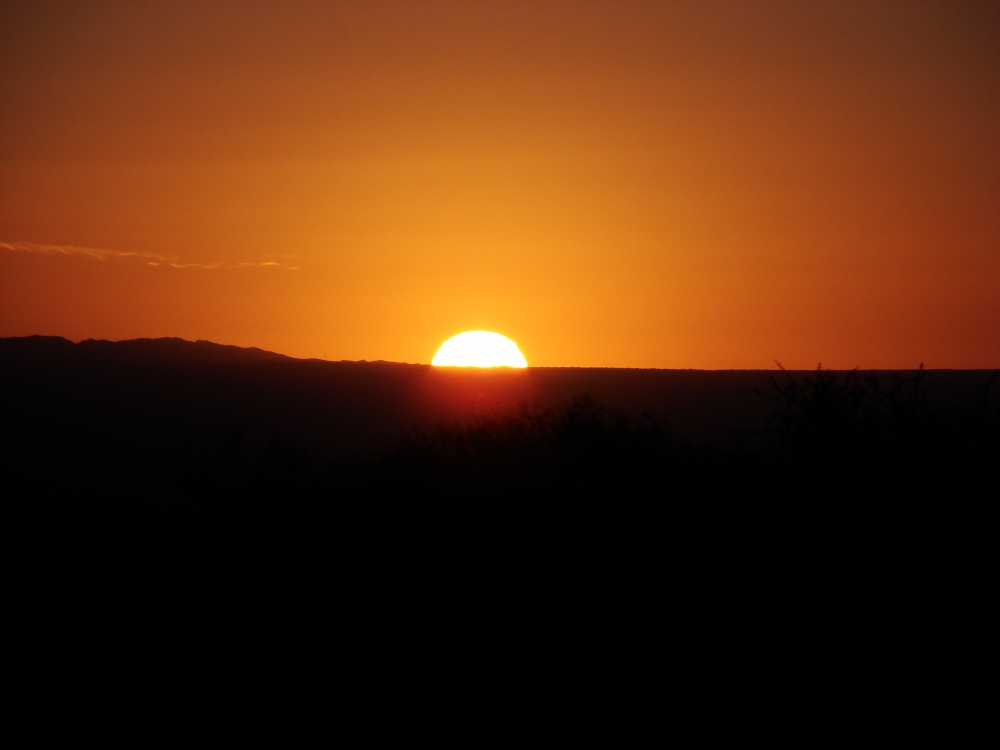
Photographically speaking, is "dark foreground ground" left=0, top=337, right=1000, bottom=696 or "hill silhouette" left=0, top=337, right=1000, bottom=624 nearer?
"dark foreground ground" left=0, top=337, right=1000, bottom=696

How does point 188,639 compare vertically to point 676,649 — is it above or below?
below

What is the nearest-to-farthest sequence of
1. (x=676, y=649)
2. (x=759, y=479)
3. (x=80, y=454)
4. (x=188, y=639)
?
(x=676, y=649) → (x=188, y=639) → (x=759, y=479) → (x=80, y=454)

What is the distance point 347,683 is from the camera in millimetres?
→ 7484

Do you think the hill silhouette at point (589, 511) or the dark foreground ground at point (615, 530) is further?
the hill silhouette at point (589, 511)

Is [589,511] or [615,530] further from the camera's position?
[589,511]

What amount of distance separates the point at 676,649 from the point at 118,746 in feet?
13.4

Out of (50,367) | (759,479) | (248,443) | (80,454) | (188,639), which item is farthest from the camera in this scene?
(50,367)

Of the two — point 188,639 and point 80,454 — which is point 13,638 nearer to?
point 188,639

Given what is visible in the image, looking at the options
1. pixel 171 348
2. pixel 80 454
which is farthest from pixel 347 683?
pixel 171 348

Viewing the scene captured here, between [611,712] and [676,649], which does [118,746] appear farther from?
[676,649]

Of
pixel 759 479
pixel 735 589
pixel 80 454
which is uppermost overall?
pixel 759 479

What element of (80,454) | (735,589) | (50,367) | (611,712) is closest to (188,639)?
(611,712)

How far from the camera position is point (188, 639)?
855 centimetres

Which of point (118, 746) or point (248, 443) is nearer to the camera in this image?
point (118, 746)
